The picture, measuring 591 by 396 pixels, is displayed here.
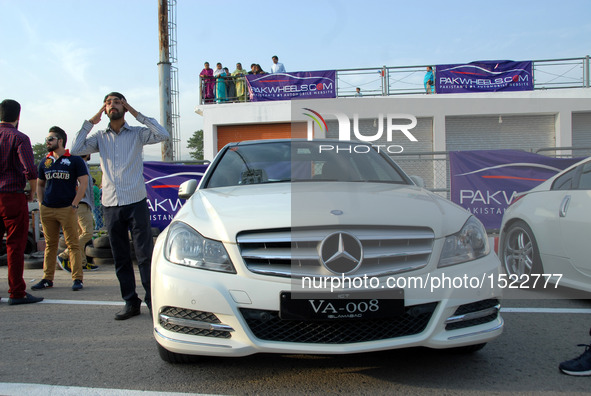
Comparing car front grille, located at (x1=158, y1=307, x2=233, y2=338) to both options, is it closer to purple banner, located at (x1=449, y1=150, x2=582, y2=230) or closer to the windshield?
the windshield

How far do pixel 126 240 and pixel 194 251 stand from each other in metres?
1.83

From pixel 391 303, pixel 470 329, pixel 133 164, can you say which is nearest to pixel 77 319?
pixel 133 164

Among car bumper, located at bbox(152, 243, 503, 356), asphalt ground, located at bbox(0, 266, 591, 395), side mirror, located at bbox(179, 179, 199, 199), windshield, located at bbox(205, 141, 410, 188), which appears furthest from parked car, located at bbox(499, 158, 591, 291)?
side mirror, located at bbox(179, 179, 199, 199)

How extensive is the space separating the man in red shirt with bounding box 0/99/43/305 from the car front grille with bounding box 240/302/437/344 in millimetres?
3344

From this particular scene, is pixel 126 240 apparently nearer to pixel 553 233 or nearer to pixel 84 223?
pixel 84 223

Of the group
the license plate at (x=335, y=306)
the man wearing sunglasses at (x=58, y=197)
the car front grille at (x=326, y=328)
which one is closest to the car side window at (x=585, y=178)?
the car front grille at (x=326, y=328)

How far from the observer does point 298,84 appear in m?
17.0

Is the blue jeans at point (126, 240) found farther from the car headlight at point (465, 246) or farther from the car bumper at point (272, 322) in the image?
the car headlight at point (465, 246)

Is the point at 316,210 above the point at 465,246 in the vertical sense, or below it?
above

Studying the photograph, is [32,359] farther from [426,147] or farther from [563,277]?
[426,147]

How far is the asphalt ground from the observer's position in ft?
8.32

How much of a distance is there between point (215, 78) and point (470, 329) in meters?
17.2

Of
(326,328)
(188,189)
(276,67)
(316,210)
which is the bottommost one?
(326,328)

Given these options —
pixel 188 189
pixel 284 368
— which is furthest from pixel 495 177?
pixel 284 368
